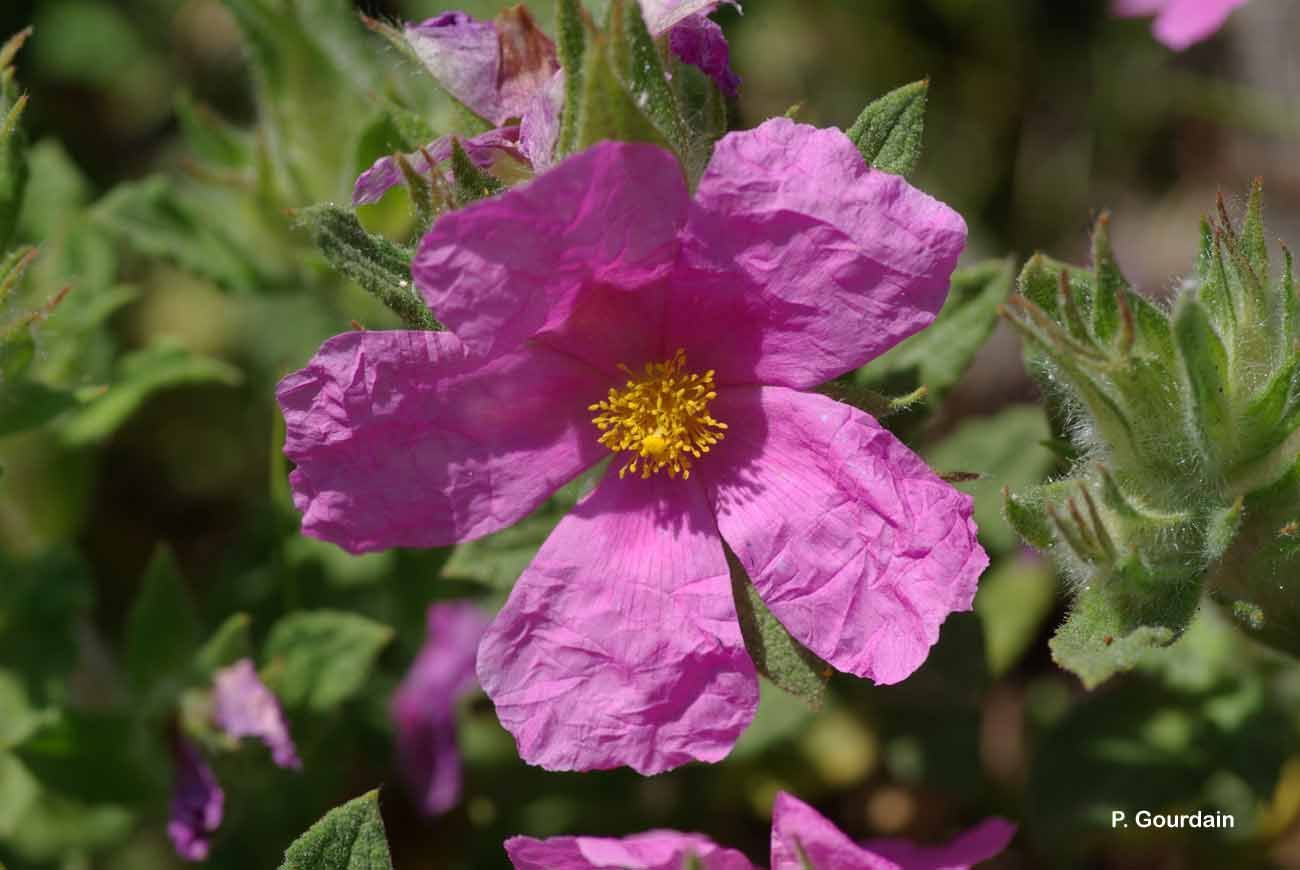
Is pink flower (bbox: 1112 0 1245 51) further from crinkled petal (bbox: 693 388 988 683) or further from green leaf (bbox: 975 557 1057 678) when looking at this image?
crinkled petal (bbox: 693 388 988 683)

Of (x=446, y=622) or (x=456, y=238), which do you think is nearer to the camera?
(x=456, y=238)

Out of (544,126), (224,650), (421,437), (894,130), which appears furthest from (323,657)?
(894,130)

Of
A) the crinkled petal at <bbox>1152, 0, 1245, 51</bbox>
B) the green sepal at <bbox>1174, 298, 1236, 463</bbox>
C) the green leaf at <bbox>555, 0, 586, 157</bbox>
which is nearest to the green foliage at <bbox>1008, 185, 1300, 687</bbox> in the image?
the green sepal at <bbox>1174, 298, 1236, 463</bbox>

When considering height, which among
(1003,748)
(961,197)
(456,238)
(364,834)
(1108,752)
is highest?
(456,238)

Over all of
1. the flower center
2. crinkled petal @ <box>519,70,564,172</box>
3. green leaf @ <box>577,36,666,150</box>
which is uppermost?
green leaf @ <box>577,36,666,150</box>

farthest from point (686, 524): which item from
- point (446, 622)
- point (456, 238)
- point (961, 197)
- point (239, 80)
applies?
point (239, 80)

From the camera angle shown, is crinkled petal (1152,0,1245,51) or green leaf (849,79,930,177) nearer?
green leaf (849,79,930,177)

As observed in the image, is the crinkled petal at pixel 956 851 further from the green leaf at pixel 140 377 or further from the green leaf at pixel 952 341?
the green leaf at pixel 140 377

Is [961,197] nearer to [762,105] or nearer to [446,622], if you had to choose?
[762,105]
